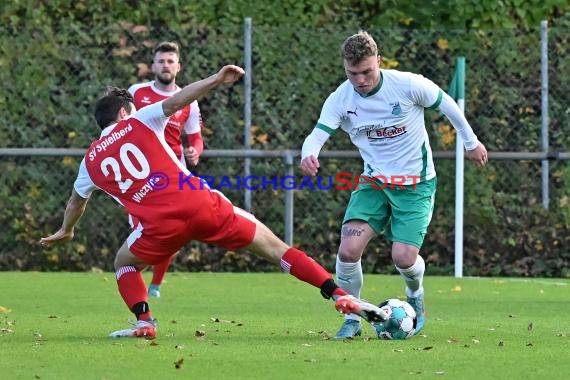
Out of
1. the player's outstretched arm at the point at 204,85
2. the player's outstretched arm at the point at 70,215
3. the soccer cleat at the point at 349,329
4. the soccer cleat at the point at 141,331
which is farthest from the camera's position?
the player's outstretched arm at the point at 70,215

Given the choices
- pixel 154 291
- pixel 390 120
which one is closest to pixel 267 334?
pixel 390 120

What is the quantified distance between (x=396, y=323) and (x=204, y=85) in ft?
5.92

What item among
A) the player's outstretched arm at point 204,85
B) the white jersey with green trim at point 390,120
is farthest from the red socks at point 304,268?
the player's outstretched arm at point 204,85

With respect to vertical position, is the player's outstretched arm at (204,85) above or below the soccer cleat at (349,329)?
above

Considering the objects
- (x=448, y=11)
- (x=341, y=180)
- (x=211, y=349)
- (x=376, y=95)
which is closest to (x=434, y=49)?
(x=448, y=11)

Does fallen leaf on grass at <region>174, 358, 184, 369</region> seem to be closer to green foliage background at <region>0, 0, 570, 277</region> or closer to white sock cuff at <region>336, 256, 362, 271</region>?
white sock cuff at <region>336, 256, 362, 271</region>

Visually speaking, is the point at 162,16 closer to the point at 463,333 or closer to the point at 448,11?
the point at 448,11

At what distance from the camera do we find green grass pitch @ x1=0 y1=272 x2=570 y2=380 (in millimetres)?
6844

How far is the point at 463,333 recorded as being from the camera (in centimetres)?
863

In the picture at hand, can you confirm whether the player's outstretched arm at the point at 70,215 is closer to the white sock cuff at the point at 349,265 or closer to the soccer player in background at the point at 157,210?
the soccer player in background at the point at 157,210

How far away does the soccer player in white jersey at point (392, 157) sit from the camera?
8742 mm

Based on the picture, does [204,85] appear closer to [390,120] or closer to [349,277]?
[390,120]

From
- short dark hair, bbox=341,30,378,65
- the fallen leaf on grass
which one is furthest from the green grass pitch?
short dark hair, bbox=341,30,378,65

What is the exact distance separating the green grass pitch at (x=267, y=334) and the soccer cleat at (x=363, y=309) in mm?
177
